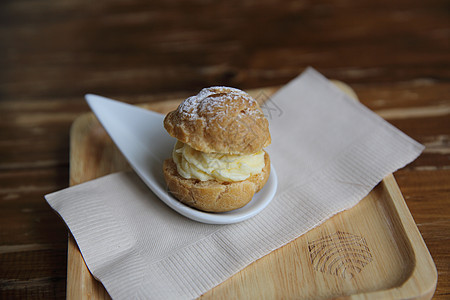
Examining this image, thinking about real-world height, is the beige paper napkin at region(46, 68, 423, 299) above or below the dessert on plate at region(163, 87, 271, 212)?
below

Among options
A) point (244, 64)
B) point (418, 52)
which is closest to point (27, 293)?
point (244, 64)

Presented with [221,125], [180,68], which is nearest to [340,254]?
[221,125]

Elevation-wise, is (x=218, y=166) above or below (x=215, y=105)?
below

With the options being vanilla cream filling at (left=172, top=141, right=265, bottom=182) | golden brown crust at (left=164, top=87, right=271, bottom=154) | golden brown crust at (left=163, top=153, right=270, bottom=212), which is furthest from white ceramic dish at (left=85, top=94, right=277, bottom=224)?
golden brown crust at (left=164, top=87, right=271, bottom=154)

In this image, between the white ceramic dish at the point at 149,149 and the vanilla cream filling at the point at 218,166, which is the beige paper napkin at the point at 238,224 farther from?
the vanilla cream filling at the point at 218,166

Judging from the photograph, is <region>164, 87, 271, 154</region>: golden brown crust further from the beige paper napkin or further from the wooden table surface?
the wooden table surface

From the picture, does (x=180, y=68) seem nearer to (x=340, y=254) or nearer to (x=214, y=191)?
(x=214, y=191)
